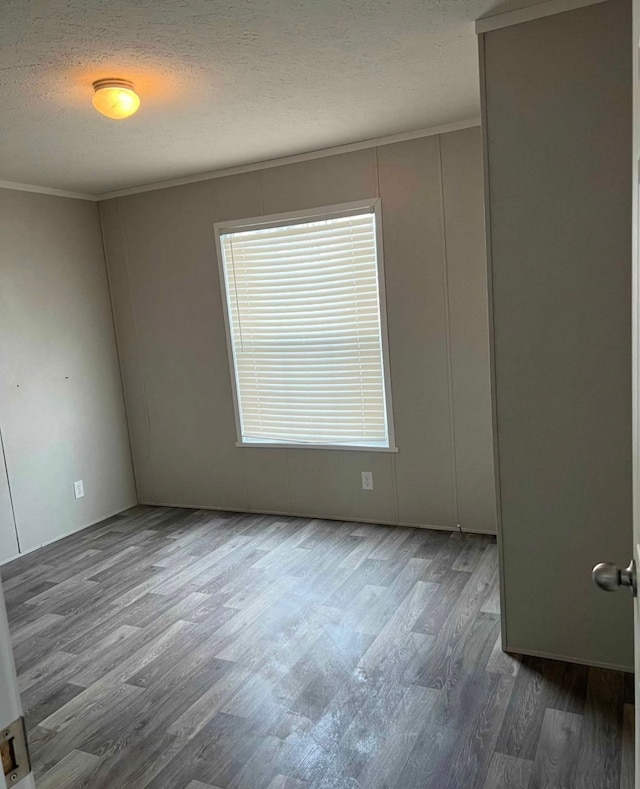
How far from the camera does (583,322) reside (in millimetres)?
2172

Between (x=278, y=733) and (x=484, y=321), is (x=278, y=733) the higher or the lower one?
the lower one

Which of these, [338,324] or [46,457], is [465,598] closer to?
[338,324]

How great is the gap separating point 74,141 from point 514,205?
2.31 metres

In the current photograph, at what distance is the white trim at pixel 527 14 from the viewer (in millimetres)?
2057

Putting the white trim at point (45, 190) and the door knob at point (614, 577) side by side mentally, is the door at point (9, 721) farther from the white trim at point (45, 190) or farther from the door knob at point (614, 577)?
the white trim at point (45, 190)

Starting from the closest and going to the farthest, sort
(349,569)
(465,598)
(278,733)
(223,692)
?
(278,733) < (223,692) < (465,598) < (349,569)

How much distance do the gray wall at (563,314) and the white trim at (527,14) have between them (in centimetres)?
2

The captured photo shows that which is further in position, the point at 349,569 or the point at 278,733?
the point at 349,569

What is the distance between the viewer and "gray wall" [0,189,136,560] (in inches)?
156

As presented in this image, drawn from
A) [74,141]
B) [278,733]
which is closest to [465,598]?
[278,733]

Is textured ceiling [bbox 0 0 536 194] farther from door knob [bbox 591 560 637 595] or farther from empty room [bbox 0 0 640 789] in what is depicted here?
door knob [bbox 591 560 637 595]

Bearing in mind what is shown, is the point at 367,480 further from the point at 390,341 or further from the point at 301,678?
the point at 301,678

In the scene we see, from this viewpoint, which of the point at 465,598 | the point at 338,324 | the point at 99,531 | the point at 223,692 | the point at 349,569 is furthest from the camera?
the point at 99,531

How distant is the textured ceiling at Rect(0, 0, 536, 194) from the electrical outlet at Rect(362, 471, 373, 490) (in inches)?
82.7
